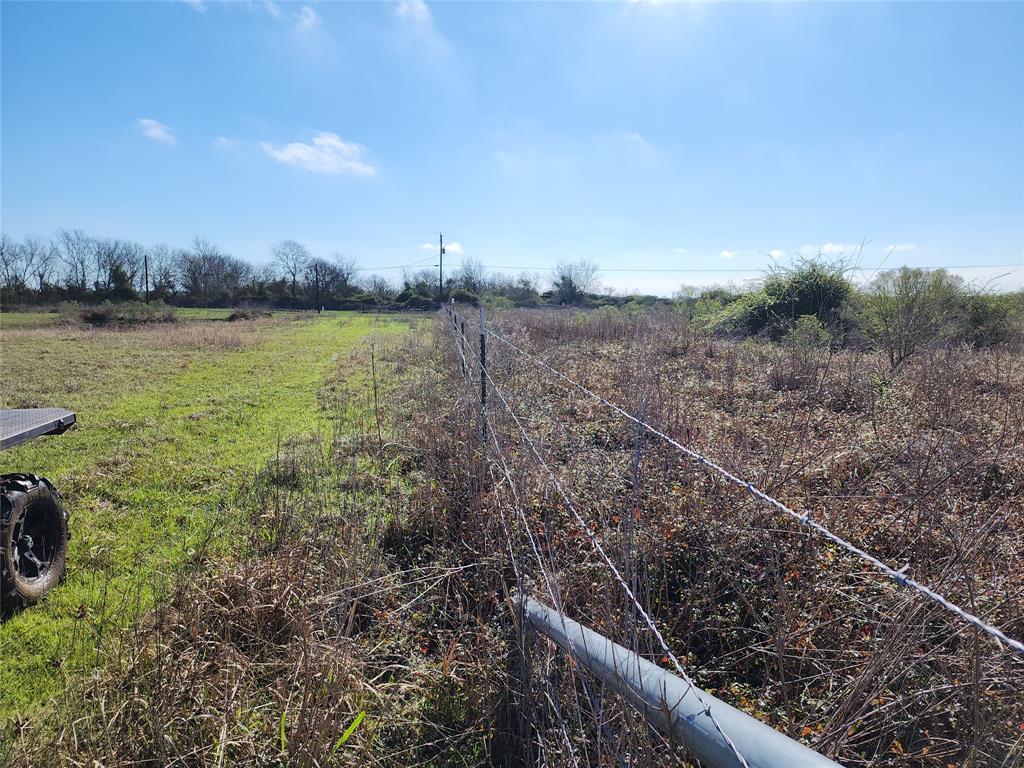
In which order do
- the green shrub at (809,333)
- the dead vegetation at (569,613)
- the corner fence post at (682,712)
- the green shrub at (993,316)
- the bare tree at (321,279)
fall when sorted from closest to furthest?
the corner fence post at (682,712)
the dead vegetation at (569,613)
the green shrub at (809,333)
the green shrub at (993,316)
the bare tree at (321,279)

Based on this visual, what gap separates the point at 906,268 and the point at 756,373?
3.89 metres

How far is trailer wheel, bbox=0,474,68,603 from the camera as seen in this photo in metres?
2.99

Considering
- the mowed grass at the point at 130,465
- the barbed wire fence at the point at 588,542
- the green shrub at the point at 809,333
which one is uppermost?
the green shrub at the point at 809,333

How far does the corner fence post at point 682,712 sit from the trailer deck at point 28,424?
10.5 ft

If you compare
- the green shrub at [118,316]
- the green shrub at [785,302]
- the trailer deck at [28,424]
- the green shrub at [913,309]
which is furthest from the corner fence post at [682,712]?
the green shrub at [118,316]

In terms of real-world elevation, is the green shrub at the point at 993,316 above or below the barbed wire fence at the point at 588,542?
above

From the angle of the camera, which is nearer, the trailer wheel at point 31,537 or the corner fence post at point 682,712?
the corner fence post at point 682,712

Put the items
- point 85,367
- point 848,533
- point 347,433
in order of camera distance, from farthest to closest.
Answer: point 85,367 → point 347,433 → point 848,533

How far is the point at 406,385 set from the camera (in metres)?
9.63

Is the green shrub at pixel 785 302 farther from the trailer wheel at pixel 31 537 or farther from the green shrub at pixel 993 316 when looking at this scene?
the trailer wheel at pixel 31 537

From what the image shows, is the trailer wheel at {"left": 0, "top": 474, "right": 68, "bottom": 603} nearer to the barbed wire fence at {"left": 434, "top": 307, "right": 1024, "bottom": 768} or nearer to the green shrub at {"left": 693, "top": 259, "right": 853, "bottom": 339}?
the barbed wire fence at {"left": 434, "top": 307, "right": 1024, "bottom": 768}

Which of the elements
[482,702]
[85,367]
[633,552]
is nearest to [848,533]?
[633,552]

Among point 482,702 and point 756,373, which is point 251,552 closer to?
point 482,702

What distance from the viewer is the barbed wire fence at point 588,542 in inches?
42.4
